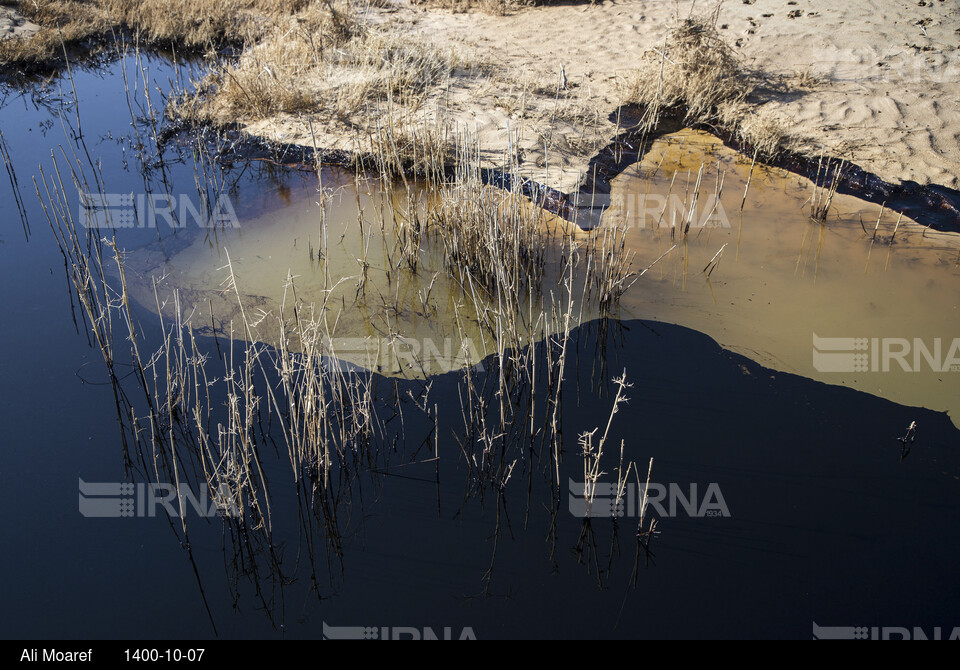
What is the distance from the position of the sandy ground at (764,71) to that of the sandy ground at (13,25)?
3.27 meters

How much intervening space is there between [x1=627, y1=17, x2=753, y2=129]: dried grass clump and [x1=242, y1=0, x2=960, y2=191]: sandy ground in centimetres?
25

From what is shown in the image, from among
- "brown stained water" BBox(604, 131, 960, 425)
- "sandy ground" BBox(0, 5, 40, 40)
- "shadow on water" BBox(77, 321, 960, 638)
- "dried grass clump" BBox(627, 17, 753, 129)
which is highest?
"sandy ground" BBox(0, 5, 40, 40)

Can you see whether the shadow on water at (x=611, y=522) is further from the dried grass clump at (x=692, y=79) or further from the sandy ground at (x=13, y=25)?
the sandy ground at (x=13, y=25)

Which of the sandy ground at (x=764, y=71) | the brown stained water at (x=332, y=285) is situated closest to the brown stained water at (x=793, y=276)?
the sandy ground at (x=764, y=71)

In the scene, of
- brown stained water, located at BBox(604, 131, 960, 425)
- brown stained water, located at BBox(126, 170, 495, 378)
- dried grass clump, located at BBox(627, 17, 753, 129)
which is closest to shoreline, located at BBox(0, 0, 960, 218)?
dried grass clump, located at BBox(627, 17, 753, 129)

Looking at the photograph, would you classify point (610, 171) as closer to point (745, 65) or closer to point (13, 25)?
point (745, 65)

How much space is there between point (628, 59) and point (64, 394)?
5497mm

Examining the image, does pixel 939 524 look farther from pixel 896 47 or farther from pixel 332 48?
pixel 332 48

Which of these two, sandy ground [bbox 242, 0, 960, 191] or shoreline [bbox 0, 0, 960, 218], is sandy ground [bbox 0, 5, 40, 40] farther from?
sandy ground [bbox 242, 0, 960, 191]

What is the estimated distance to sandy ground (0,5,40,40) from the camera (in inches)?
277

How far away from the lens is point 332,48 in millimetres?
6613

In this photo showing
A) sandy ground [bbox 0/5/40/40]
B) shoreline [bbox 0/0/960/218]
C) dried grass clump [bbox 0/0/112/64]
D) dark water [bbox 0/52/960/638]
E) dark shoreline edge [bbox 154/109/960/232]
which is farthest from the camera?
sandy ground [bbox 0/5/40/40]

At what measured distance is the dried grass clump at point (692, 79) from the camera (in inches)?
232

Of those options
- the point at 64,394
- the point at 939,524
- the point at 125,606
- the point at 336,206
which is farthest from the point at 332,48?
the point at 939,524
